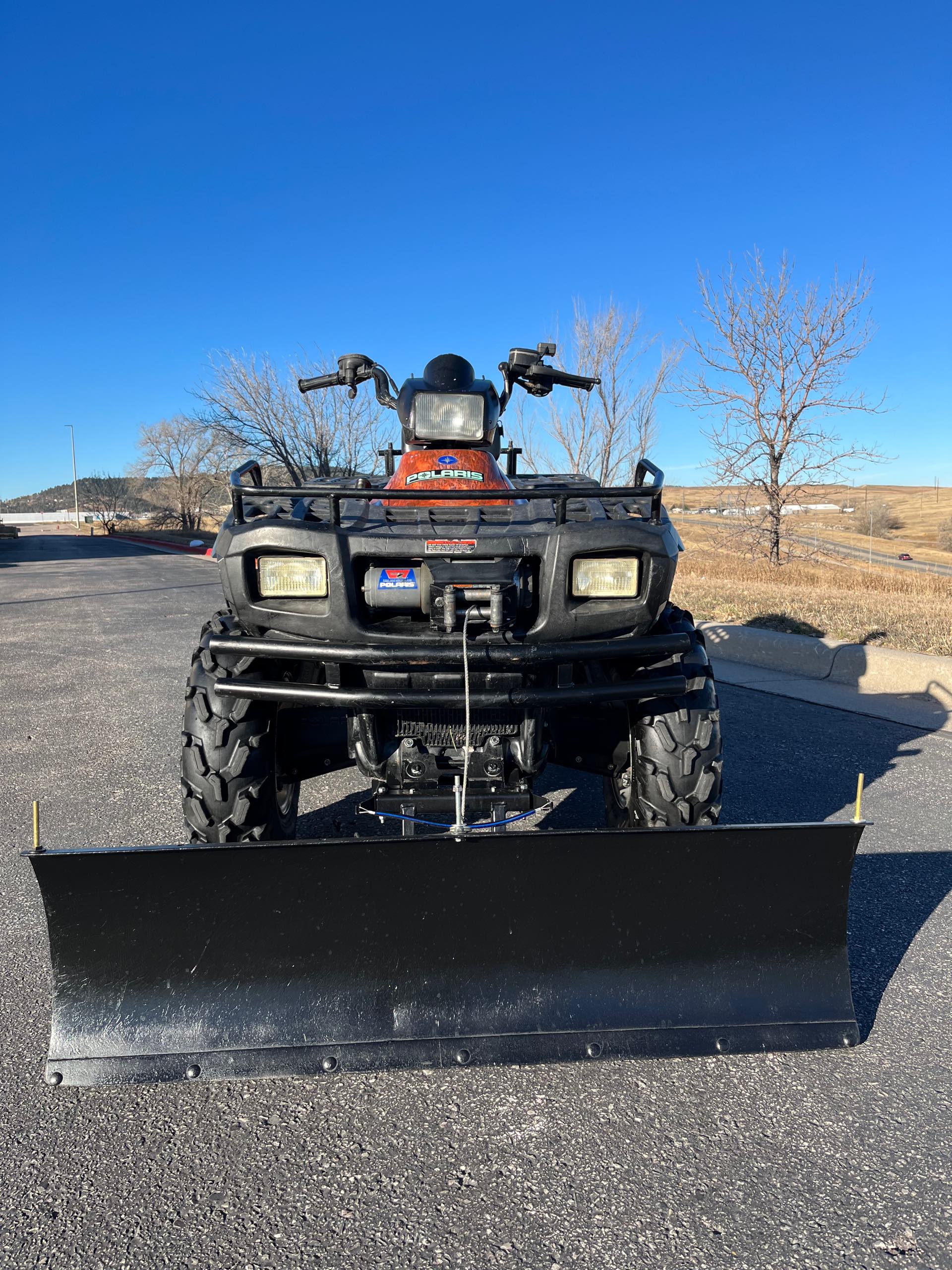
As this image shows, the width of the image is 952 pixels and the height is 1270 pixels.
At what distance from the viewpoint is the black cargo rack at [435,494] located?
2678mm

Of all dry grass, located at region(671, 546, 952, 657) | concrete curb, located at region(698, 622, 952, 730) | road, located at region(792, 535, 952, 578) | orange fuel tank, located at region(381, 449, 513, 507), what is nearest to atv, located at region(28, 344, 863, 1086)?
orange fuel tank, located at region(381, 449, 513, 507)

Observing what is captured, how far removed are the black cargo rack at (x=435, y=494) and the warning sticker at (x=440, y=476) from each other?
0.68 meters

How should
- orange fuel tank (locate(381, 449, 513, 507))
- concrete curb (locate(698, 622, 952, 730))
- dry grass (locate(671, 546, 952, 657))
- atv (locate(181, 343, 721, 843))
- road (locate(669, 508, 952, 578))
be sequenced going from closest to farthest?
atv (locate(181, 343, 721, 843)) → orange fuel tank (locate(381, 449, 513, 507)) → concrete curb (locate(698, 622, 952, 730)) → dry grass (locate(671, 546, 952, 657)) → road (locate(669, 508, 952, 578))

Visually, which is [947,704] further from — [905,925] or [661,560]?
[661,560]

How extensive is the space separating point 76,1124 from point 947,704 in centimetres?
629

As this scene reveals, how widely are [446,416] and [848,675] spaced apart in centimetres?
487

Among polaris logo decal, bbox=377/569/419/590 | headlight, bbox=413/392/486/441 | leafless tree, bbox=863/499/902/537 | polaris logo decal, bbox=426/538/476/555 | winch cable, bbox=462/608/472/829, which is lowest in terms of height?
leafless tree, bbox=863/499/902/537

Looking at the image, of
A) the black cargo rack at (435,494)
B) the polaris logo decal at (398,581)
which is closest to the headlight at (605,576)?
the black cargo rack at (435,494)

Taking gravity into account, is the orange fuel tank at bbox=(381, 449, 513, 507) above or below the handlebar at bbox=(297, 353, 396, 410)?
below

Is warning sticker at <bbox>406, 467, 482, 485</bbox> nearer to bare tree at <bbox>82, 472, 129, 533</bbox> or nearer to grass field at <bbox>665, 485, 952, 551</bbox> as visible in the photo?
grass field at <bbox>665, 485, 952, 551</bbox>

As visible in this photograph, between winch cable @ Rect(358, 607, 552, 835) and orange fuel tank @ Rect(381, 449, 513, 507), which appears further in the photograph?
orange fuel tank @ Rect(381, 449, 513, 507)

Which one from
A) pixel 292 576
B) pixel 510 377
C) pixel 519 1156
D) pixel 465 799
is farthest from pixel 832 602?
pixel 519 1156

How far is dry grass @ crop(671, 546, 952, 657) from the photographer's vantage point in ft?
27.1

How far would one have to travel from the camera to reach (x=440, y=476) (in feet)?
12.7
